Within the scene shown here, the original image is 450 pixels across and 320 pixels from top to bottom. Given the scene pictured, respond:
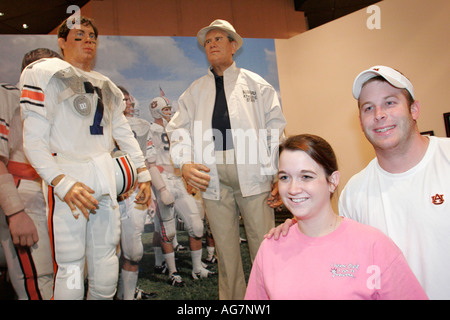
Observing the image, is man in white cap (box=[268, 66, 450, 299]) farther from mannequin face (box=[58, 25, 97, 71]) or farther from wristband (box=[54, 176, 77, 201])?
mannequin face (box=[58, 25, 97, 71])

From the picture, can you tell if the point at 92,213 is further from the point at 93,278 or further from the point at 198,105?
the point at 198,105

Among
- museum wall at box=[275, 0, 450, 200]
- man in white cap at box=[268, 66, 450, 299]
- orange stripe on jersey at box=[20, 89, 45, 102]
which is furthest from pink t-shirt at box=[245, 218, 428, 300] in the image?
museum wall at box=[275, 0, 450, 200]

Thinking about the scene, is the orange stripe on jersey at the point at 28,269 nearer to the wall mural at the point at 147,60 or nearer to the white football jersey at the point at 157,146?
the white football jersey at the point at 157,146

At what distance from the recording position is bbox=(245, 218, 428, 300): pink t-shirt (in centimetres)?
117

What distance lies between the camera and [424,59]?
3.09m

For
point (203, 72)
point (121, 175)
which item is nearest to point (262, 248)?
point (121, 175)

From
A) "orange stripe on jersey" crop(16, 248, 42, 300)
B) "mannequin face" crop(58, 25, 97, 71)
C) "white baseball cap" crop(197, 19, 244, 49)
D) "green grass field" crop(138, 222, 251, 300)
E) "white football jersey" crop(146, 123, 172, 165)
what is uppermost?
"white baseball cap" crop(197, 19, 244, 49)

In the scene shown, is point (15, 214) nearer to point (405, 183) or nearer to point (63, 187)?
point (63, 187)

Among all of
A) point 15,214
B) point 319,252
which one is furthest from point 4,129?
point 319,252

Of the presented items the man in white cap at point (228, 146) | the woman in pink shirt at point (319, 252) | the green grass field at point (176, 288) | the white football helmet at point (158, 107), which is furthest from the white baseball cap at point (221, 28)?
the green grass field at point (176, 288)

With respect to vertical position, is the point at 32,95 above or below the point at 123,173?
above

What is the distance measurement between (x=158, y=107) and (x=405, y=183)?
207cm

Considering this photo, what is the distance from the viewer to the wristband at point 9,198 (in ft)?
7.66

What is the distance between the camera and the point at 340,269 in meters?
1.21
